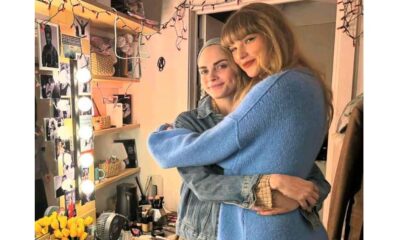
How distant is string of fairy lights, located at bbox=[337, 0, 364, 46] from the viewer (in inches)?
62.3

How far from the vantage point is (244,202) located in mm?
678

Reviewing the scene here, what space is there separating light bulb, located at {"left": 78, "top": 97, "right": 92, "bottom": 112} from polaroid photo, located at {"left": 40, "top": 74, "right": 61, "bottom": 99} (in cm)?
16

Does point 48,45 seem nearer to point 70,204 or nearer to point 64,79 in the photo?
point 64,79

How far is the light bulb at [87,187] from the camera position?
64.5 inches

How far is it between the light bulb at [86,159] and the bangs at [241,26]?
1.15 meters

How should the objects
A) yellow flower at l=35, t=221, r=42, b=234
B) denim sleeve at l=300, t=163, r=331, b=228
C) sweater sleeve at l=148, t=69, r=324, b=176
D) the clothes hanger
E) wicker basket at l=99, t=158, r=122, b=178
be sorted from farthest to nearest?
wicker basket at l=99, t=158, r=122, b=178 → yellow flower at l=35, t=221, r=42, b=234 → the clothes hanger → denim sleeve at l=300, t=163, r=331, b=228 → sweater sleeve at l=148, t=69, r=324, b=176

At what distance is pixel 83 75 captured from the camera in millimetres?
1606

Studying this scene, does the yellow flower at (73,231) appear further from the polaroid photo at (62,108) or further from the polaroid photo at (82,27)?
the polaroid photo at (82,27)

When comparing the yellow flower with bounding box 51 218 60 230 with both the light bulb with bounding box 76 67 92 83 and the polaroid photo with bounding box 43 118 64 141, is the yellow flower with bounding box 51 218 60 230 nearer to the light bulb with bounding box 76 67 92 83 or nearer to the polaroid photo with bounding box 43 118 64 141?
the polaroid photo with bounding box 43 118 64 141

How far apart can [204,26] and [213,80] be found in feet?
4.58

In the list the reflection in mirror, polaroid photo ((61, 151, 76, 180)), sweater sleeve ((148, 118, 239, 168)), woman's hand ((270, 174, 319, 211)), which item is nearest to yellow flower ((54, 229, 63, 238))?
the reflection in mirror
